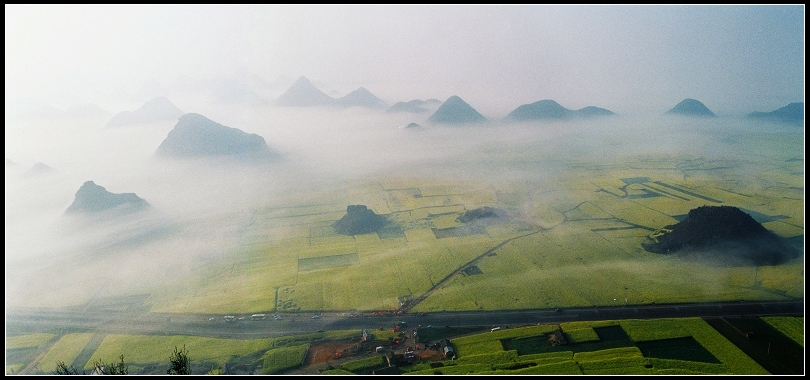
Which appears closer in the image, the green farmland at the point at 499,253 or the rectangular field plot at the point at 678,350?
the rectangular field plot at the point at 678,350

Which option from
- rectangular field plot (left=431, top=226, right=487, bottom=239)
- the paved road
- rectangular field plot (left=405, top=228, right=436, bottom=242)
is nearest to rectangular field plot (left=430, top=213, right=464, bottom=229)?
rectangular field plot (left=431, top=226, right=487, bottom=239)

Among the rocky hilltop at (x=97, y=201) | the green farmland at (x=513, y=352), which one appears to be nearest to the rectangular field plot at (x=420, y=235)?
the green farmland at (x=513, y=352)

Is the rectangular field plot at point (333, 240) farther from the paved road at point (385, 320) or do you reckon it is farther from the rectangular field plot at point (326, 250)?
the paved road at point (385, 320)

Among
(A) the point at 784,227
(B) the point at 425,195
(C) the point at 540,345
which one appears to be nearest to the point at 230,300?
(C) the point at 540,345

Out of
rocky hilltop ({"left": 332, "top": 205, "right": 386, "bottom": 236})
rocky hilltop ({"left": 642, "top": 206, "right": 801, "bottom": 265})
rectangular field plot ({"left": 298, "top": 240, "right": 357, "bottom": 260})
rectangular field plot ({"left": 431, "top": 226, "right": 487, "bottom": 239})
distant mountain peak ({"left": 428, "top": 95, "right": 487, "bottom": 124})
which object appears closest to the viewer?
rocky hilltop ({"left": 642, "top": 206, "right": 801, "bottom": 265})

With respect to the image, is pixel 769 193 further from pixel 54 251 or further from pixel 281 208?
pixel 54 251

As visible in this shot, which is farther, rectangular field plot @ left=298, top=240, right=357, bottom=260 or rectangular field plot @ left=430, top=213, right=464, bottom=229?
rectangular field plot @ left=430, top=213, right=464, bottom=229

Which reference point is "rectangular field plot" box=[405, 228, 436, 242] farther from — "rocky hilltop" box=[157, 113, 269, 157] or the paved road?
"rocky hilltop" box=[157, 113, 269, 157]
